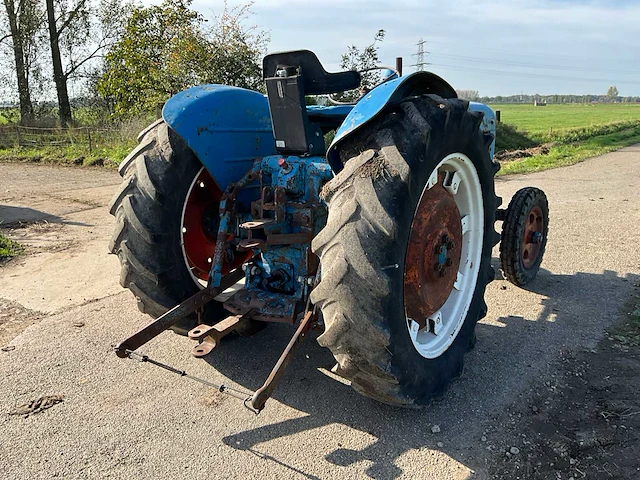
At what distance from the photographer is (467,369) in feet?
12.0

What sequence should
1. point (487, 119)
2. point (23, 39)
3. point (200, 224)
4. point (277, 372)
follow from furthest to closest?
point (23, 39) < point (487, 119) < point (200, 224) < point (277, 372)

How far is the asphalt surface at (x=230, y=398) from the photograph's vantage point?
2.72 meters

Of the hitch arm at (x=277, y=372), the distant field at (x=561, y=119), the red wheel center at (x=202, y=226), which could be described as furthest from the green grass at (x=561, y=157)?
the hitch arm at (x=277, y=372)

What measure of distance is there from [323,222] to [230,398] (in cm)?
124

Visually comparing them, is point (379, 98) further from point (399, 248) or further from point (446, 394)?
point (446, 394)

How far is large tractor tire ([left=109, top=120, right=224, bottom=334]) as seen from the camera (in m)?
3.33

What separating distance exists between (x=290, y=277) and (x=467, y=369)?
134 cm

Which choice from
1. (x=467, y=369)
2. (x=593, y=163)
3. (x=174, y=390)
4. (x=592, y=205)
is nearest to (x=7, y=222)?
(x=174, y=390)

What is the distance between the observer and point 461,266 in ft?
11.9

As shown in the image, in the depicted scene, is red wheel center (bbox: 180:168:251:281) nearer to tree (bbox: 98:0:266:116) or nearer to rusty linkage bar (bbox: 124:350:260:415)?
rusty linkage bar (bbox: 124:350:260:415)

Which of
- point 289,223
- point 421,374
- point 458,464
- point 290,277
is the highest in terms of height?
point 289,223

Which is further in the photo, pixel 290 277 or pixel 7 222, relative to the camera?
pixel 7 222

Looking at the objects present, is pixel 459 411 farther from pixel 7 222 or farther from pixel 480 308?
pixel 7 222

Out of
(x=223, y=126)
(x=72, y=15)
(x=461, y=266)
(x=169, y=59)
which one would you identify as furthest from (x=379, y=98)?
(x=72, y=15)
